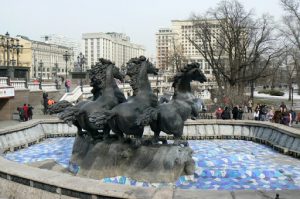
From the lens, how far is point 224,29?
4197 cm

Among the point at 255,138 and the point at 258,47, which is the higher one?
the point at 258,47

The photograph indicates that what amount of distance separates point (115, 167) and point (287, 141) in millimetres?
7475

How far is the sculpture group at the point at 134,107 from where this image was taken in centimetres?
1067

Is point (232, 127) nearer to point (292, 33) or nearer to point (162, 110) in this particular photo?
point (162, 110)

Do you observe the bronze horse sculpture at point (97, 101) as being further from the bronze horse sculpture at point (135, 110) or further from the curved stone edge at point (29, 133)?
the curved stone edge at point (29, 133)

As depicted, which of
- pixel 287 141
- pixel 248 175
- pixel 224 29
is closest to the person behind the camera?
pixel 248 175

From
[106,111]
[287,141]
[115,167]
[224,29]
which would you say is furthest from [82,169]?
[224,29]

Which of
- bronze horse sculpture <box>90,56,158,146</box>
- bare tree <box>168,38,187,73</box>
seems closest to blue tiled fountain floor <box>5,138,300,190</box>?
bronze horse sculpture <box>90,56,158,146</box>

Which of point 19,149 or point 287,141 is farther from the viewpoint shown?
point 19,149

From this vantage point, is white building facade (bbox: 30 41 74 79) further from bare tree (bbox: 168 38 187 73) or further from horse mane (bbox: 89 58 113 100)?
horse mane (bbox: 89 58 113 100)

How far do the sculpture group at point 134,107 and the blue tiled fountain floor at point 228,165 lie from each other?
124 centimetres

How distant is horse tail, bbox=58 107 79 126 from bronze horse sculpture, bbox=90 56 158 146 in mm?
704

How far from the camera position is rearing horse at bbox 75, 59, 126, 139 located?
11.6 meters

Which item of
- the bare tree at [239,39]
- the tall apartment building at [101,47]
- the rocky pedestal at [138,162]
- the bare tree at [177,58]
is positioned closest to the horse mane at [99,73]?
the rocky pedestal at [138,162]
